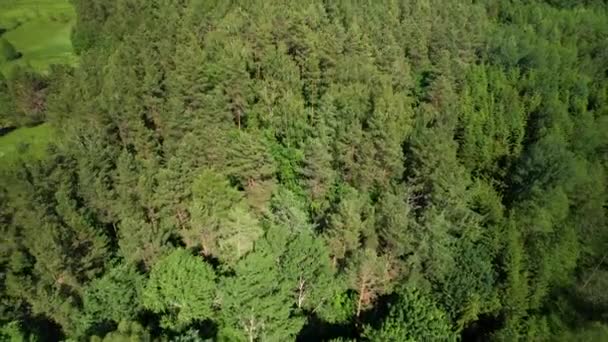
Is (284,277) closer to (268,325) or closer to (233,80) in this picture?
(268,325)

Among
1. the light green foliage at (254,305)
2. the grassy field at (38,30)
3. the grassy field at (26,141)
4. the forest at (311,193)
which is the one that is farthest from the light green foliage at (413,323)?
the grassy field at (38,30)

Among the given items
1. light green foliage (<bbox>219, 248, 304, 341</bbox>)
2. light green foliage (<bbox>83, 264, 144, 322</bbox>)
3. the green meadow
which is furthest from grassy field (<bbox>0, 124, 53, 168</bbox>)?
light green foliage (<bbox>219, 248, 304, 341</bbox>)

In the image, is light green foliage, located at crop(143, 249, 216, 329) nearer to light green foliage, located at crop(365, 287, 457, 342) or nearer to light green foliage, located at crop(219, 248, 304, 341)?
light green foliage, located at crop(219, 248, 304, 341)

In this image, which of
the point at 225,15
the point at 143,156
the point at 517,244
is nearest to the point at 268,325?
the point at 517,244

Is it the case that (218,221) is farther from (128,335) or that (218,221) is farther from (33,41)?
(33,41)

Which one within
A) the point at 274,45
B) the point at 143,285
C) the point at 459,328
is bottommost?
the point at 459,328

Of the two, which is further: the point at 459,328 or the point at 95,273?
the point at 95,273
